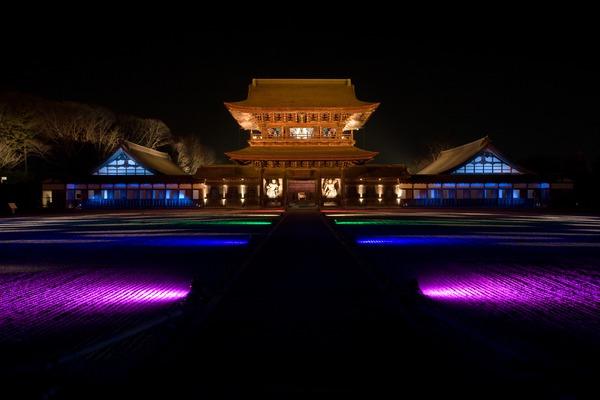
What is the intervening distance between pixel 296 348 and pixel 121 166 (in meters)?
47.6

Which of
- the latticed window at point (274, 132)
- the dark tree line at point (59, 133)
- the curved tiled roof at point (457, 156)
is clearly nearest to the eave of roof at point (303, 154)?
the latticed window at point (274, 132)

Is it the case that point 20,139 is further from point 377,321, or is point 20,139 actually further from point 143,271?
point 377,321

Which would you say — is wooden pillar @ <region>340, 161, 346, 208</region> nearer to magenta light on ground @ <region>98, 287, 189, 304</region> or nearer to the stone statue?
the stone statue

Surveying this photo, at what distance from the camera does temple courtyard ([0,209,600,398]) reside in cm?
440

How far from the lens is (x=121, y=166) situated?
163ft

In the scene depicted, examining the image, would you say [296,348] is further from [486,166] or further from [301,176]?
[486,166]

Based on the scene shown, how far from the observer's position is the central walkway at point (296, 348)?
4.34m

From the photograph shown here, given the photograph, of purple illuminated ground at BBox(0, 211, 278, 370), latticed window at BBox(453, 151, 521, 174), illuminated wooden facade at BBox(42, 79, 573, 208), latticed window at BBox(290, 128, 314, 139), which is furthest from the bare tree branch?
purple illuminated ground at BBox(0, 211, 278, 370)

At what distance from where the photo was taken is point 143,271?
10.5 m

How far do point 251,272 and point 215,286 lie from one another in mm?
1597

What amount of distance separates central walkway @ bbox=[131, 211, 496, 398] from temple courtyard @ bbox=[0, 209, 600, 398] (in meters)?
0.02

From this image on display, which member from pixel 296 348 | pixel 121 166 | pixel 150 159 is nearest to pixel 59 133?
pixel 121 166

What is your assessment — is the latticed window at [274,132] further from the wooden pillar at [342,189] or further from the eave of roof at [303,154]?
the wooden pillar at [342,189]

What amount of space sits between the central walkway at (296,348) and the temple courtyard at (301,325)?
2cm
